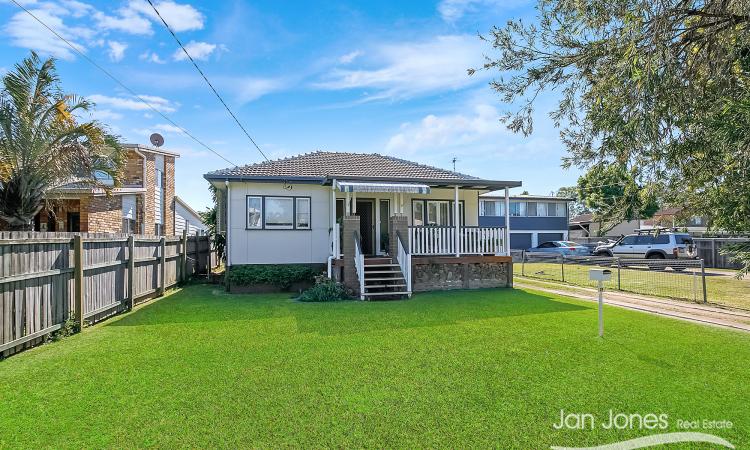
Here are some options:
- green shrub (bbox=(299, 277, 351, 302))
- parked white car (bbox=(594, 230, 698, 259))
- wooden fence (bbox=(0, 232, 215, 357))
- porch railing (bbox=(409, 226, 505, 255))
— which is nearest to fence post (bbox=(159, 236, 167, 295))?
wooden fence (bbox=(0, 232, 215, 357))

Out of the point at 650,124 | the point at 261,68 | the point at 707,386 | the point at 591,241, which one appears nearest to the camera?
the point at 707,386

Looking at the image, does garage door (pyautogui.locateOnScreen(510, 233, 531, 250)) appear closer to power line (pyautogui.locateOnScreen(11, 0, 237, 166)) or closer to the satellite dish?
power line (pyautogui.locateOnScreen(11, 0, 237, 166))

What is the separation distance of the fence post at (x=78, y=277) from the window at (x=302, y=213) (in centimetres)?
678

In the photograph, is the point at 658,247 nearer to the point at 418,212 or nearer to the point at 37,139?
the point at 418,212

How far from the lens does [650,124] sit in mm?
5047

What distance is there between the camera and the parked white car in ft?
72.4

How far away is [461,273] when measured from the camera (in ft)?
42.6

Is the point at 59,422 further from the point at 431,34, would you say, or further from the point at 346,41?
the point at 346,41

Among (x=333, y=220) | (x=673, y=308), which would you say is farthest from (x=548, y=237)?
(x=333, y=220)

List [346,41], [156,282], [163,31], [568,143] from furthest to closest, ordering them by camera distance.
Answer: [346,41]
[156,282]
[163,31]
[568,143]

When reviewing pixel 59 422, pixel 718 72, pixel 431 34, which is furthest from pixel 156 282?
pixel 718 72

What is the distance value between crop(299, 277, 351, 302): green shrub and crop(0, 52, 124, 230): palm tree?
6358mm

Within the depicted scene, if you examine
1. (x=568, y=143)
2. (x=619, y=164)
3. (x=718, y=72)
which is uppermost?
(x=718, y=72)

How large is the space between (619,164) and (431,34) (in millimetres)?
6151
